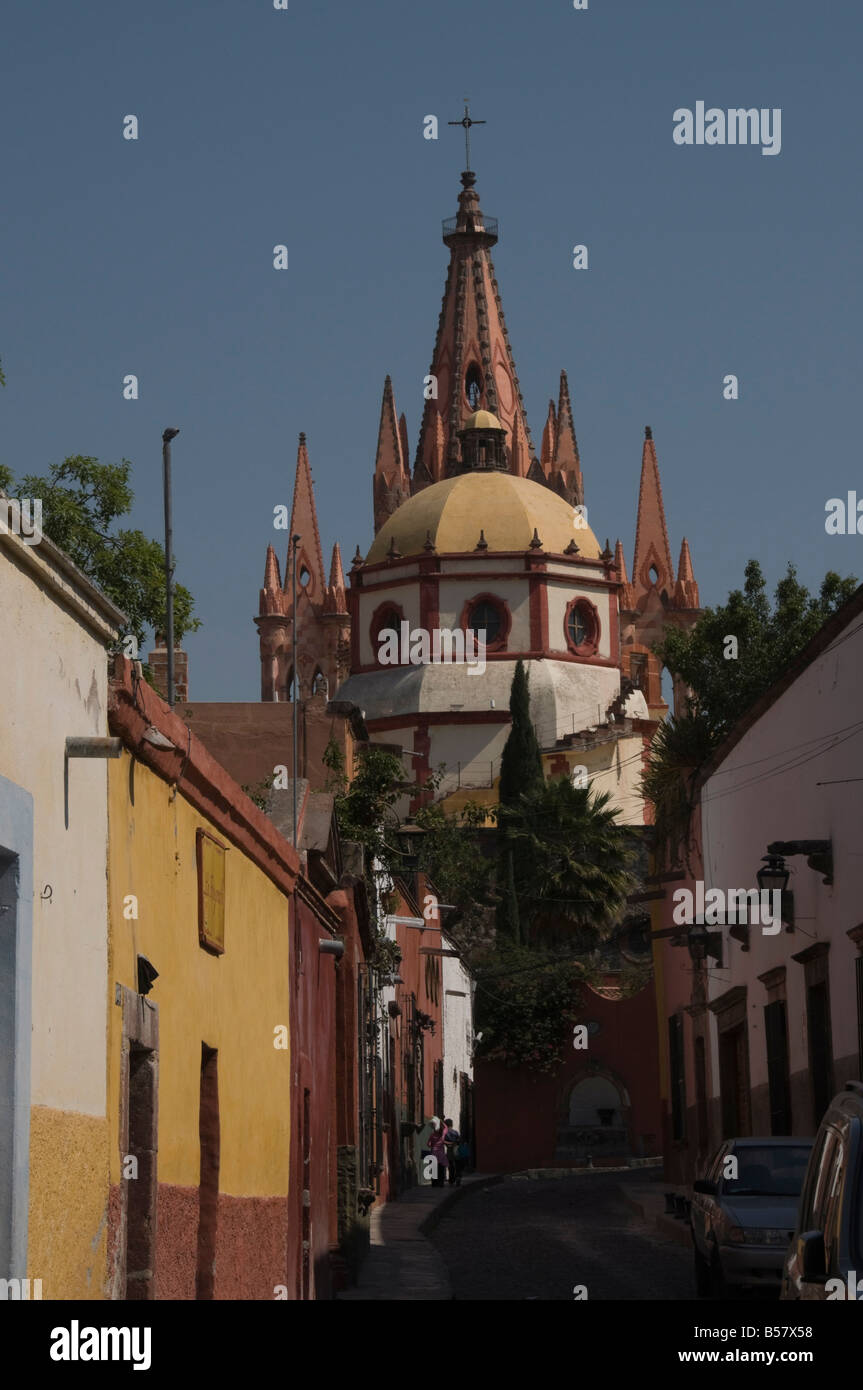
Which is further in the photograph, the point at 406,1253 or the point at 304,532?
the point at 304,532

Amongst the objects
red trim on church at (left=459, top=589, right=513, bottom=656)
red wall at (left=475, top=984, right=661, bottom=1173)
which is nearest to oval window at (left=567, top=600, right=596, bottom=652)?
red trim on church at (left=459, top=589, right=513, bottom=656)

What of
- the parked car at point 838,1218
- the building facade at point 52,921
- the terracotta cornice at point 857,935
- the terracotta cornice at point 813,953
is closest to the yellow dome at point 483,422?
the terracotta cornice at point 813,953

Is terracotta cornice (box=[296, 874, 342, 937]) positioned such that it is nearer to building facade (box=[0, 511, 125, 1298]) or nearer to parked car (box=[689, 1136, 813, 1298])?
parked car (box=[689, 1136, 813, 1298])

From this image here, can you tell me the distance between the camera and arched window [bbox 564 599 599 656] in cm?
7394

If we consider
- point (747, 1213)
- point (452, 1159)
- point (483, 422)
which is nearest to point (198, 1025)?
point (747, 1213)

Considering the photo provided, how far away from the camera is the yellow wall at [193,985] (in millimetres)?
9633

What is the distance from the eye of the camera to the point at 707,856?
92.0ft

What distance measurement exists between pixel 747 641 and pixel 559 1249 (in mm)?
26132

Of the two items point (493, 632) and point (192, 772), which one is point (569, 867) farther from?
point (192, 772)

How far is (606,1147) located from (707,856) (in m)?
22.9

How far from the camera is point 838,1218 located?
311 inches

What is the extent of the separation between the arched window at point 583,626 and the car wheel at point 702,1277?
56811mm

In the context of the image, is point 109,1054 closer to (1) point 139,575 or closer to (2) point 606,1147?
(1) point 139,575
